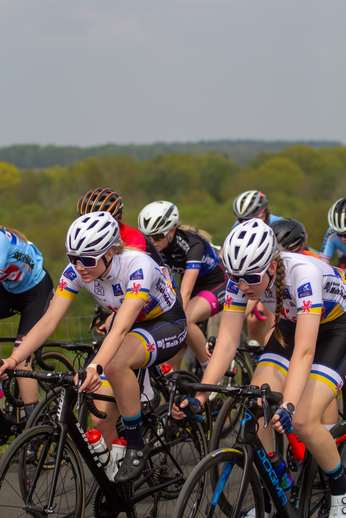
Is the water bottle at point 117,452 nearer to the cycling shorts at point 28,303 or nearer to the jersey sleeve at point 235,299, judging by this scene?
the jersey sleeve at point 235,299

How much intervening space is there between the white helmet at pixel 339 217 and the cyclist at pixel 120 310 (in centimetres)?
219

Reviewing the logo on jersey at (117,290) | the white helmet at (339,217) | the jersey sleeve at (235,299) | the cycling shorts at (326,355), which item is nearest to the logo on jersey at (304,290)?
the jersey sleeve at (235,299)

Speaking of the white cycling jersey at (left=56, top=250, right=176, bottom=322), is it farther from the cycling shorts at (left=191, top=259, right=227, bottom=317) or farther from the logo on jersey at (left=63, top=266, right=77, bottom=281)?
the cycling shorts at (left=191, top=259, right=227, bottom=317)

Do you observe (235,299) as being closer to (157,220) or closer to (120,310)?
(120,310)

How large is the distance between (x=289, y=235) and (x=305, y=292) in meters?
1.62

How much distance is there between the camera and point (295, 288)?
319cm

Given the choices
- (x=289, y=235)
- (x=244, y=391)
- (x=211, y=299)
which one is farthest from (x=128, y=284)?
(x=211, y=299)

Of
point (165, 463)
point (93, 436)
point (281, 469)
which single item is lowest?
point (165, 463)

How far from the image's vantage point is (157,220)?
5.28 meters

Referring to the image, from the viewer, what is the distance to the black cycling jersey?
5.43 metres

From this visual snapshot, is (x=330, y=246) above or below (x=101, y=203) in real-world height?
below

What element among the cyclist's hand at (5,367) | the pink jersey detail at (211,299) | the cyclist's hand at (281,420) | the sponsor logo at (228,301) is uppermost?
the sponsor logo at (228,301)

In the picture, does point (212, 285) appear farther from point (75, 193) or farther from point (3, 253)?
point (75, 193)

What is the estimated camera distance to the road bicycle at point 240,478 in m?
2.71
